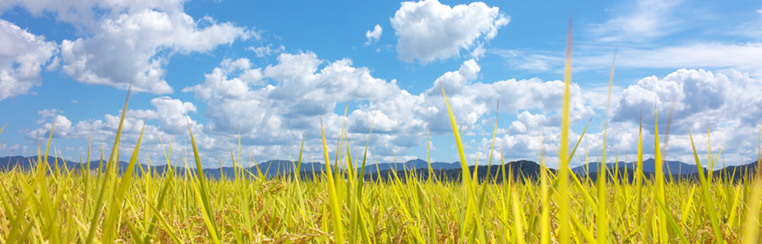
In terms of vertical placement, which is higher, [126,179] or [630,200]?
[126,179]

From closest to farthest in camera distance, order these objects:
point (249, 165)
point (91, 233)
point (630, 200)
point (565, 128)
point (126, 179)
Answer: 1. point (565, 128)
2. point (91, 233)
3. point (126, 179)
4. point (630, 200)
5. point (249, 165)

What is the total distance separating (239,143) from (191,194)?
0.85m

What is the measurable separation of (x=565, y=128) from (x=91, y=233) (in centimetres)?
95

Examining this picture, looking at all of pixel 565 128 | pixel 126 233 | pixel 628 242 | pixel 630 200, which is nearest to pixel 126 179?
pixel 565 128

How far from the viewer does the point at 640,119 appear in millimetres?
1562

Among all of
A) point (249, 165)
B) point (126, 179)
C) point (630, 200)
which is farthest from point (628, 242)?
point (249, 165)

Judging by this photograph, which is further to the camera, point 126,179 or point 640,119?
point 640,119

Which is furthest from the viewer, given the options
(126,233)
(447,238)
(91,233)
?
(126,233)

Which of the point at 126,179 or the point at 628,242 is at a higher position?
the point at 126,179

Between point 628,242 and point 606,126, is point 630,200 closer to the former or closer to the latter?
point 628,242

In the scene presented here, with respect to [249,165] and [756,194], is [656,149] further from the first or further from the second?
[249,165]

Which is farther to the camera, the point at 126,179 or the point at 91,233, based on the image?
the point at 126,179

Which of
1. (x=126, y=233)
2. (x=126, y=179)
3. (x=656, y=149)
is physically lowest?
(x=126, y=233)

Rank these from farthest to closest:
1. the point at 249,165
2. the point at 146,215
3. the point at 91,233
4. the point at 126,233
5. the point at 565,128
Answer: the point at 249,165 < the point at 126,233 < the point at 146,215 < the point at 91,233 < the point at 565,128
